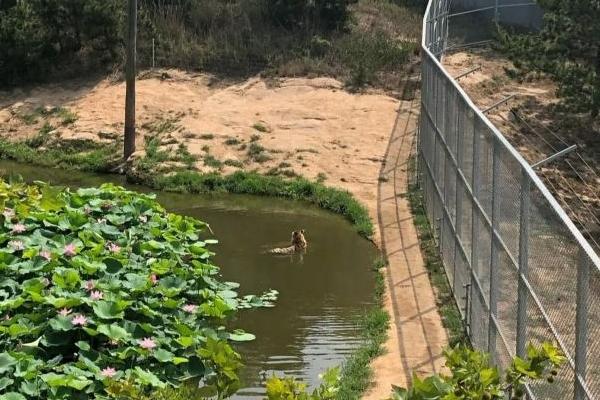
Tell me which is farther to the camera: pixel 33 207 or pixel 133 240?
pixel 33 207

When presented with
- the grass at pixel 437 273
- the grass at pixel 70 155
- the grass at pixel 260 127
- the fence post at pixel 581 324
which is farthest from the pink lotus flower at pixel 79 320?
the grass at pixel 260 127

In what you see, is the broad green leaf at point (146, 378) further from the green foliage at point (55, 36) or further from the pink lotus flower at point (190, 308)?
the green foliage at point (55, 36)

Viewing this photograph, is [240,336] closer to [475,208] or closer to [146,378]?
[146,378]

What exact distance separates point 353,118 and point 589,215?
6.97 metres

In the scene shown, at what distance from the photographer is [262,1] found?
996 inches

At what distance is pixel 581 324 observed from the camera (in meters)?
4.96

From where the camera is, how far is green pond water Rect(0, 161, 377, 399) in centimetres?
902

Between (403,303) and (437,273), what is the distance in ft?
3.75

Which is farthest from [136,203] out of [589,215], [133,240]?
[589,215]

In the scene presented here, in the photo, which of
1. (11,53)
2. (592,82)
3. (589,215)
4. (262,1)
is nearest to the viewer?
(589,215)

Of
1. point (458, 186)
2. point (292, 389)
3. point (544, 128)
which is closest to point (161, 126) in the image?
point (544, 128)

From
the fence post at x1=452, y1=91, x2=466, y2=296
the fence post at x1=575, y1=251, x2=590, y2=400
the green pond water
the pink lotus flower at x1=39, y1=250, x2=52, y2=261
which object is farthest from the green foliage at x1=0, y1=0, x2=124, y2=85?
the fence post at x1=575, y1=251, x2=590, y2=400

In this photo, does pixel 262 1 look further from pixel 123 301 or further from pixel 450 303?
pixel 123 301

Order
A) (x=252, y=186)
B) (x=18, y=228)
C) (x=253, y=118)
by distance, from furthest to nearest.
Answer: (x=253, y=118) → (x=252, y=186) → (x=18, y=228)
